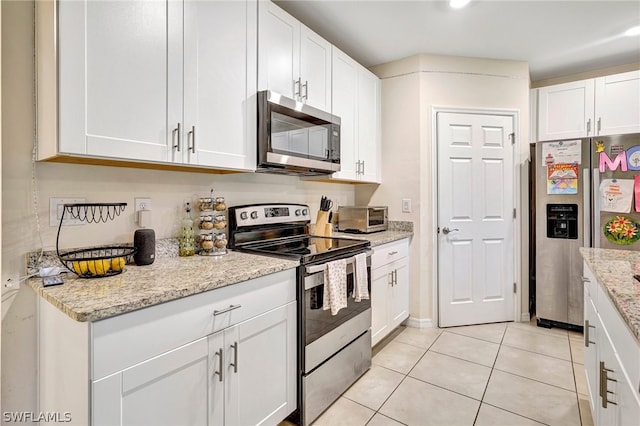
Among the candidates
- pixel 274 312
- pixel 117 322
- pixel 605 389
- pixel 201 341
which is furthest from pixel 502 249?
pixel 117 322

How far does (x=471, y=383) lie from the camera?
83.4 inches

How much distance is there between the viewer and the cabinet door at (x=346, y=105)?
2552mm

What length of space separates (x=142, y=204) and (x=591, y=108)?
12.6 feet

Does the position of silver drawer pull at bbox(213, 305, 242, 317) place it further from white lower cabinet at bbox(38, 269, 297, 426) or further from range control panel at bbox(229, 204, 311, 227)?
range control panel at bbox(229, 204, 311, 227)

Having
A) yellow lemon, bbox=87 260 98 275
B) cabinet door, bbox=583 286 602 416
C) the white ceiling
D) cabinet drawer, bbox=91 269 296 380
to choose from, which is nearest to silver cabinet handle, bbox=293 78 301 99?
the white ceiling

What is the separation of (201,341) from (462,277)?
101 inches

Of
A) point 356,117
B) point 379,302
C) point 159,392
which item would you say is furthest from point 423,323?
point 159,392

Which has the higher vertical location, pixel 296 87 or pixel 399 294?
pixel 296 87

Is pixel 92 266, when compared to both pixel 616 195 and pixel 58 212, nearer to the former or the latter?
pixel 58 212

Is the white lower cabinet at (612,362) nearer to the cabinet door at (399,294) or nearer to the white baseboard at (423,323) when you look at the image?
the cabinet door at (399,294)

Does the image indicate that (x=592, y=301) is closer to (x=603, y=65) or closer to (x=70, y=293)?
(x=70, y=293)

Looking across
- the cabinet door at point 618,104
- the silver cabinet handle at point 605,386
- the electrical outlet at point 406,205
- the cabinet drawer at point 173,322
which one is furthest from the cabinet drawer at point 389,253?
the cabinet door at point 618,104

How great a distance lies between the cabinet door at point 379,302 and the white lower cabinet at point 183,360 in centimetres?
92

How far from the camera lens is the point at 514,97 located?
10.3ft
